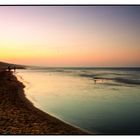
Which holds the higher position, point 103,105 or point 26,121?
point 103,105

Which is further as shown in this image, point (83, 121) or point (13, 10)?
point (83, 121)

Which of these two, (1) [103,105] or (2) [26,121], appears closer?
(2) [26,121]

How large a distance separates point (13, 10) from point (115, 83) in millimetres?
1475

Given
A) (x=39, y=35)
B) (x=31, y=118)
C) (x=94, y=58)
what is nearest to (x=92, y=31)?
(x=94, y=58)

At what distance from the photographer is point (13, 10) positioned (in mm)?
2889

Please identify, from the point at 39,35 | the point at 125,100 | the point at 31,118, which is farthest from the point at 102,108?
the point at 39,35

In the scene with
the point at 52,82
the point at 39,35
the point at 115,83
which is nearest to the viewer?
the point at 39,35

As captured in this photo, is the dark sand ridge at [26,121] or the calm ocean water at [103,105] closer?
the dark sand ridge at [26,121]

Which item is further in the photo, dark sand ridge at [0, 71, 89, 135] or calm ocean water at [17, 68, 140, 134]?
calm ocean water at [17, 68, 140, 134]

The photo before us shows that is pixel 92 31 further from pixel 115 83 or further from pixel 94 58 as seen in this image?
pixel 115 83

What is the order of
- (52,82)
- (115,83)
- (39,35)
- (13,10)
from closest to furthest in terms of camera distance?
1. (13,10)
2. (39,35)
3. (115,83)
4. (52,82)

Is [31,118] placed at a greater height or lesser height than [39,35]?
lesser

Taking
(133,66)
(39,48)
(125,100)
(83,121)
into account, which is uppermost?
(39,48)

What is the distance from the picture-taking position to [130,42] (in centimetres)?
300
